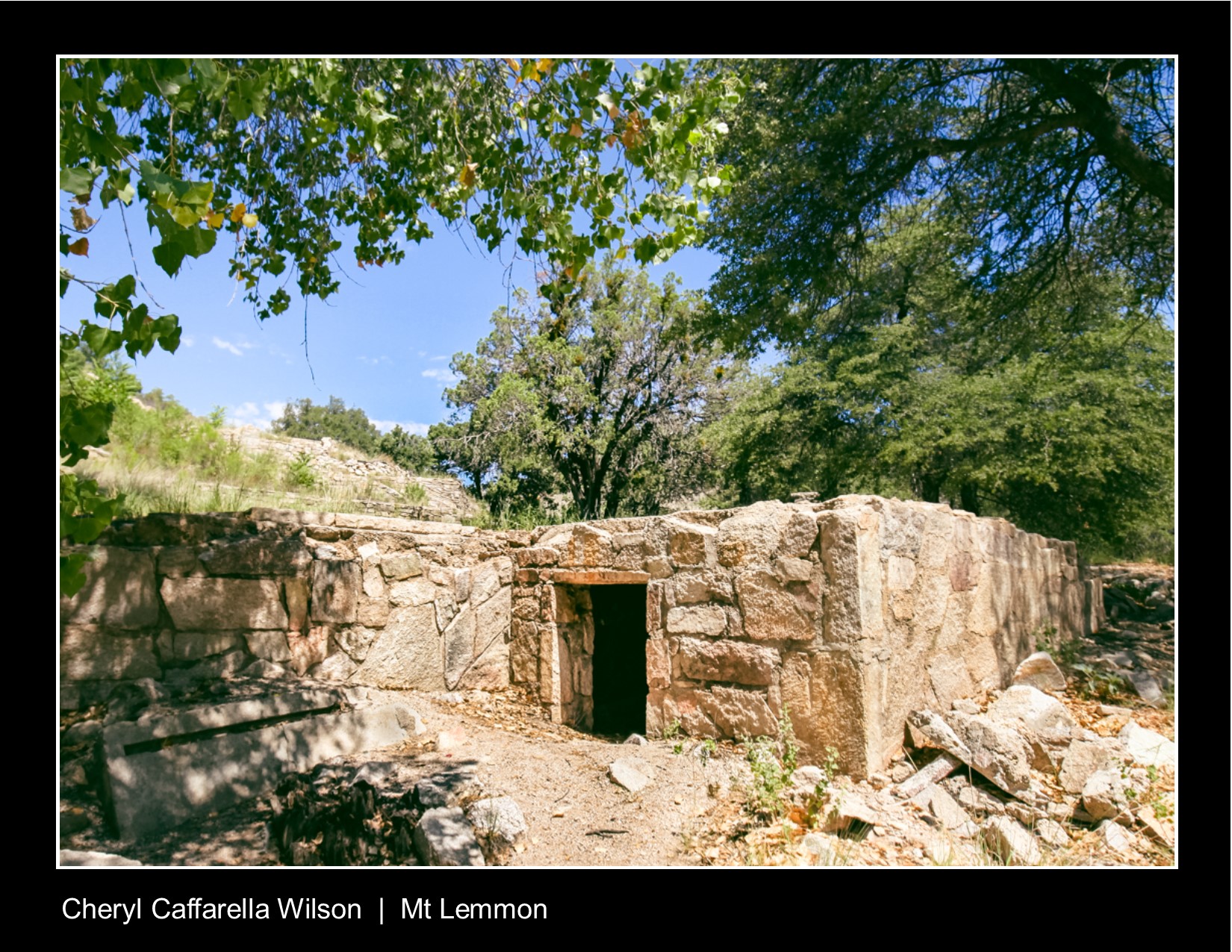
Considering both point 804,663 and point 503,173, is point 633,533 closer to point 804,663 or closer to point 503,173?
point 804,663

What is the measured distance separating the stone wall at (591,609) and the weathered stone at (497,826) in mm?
1528

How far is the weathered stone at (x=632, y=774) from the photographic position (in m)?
3.87

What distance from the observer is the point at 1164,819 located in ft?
11.6

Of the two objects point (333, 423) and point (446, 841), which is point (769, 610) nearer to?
point (446, 841)

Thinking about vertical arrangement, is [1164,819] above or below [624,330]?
below

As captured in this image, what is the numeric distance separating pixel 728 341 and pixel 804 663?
4.25 metres

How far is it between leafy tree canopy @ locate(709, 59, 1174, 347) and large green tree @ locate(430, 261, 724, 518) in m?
9.45

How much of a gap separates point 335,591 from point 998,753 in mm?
4359

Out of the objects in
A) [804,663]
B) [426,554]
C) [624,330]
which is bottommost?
[804,663]

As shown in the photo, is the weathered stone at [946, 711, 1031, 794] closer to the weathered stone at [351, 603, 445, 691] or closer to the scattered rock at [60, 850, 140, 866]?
the weathered stone at [351, 603, 445, 691]

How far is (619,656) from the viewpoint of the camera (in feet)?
24.0

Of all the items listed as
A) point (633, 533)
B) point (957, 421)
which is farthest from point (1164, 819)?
point (957, 421)

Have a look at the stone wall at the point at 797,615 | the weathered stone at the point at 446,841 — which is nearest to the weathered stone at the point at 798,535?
the stone wall at the point at 797,615

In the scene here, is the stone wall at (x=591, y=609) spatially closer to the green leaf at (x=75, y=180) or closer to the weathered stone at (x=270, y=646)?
the weathered stone at (x=270, y=646)
